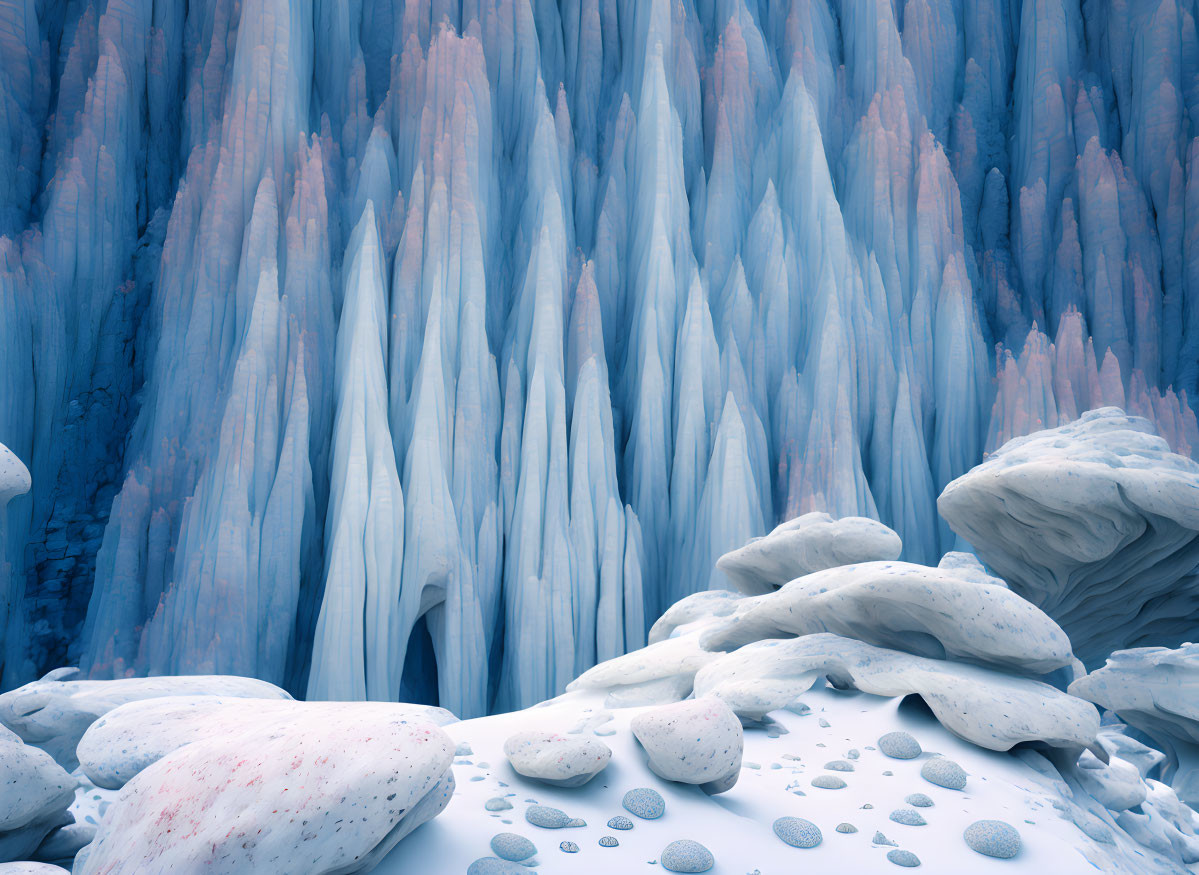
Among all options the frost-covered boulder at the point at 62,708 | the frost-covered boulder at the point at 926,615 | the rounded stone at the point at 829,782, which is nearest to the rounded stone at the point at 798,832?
the rounded stone at the point at 829,782

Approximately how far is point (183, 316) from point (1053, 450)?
27.6 feet

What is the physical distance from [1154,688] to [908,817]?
2.92 m

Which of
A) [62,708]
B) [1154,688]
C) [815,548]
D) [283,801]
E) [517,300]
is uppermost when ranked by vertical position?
[517,300]

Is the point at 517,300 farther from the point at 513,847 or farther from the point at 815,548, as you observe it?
the point at 513,847

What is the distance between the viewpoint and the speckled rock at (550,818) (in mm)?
2174

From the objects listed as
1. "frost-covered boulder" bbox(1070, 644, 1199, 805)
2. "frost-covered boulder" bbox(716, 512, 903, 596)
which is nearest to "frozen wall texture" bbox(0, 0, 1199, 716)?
"frost-covered boulder" bbox(716, 512, 903, 596)

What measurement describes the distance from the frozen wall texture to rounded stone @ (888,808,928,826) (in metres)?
4.94

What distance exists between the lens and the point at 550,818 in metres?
2.18

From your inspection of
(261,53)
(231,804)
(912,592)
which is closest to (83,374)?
(261,53)

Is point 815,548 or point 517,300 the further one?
point 517,300

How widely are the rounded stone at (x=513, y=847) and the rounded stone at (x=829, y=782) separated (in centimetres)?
111


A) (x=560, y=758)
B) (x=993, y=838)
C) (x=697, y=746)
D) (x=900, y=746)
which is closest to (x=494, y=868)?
(x=560, y=758)

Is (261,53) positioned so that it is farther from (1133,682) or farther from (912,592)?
(1133,682)

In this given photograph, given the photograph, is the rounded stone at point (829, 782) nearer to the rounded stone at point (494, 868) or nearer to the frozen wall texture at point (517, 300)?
the rounded stone at point (494, 868)
